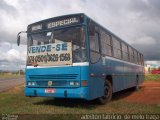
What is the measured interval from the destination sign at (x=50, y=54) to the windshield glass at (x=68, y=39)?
11 centimetres

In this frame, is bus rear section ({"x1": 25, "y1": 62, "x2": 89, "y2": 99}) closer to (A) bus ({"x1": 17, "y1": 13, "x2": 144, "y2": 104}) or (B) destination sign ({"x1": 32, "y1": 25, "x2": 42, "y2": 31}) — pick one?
(A) bus ({"x1": 17, "y1": 13, "x2": 144, "y2": 104})

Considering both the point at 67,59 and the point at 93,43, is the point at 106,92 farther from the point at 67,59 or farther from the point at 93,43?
the point at 67,59

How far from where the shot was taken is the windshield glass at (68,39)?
905 centimetres

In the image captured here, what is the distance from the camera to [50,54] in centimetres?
955

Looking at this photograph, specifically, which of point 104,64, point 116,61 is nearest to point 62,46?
Result: point 104,64

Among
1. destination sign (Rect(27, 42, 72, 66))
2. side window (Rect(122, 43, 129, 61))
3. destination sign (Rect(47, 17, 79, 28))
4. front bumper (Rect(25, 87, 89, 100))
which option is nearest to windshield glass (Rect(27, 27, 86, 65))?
destination sign (Rect(27, 42, 72, 66))

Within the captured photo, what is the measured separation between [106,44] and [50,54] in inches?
110

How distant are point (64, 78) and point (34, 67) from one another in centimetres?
140

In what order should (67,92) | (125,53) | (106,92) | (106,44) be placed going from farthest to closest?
1. (125,53)
2. (106,44)
3. (106,92)
4. (67,92)

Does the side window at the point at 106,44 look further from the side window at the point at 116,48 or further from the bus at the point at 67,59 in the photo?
the side window at the point at 116,48

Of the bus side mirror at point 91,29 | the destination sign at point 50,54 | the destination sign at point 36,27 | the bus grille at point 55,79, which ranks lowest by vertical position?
the bus grille at point 55,79

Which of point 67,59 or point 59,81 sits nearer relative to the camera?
point 67,59

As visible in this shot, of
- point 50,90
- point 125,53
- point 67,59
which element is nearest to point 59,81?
point 50,90

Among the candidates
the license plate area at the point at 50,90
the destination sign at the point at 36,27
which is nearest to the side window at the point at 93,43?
the license plate area at the point at 50,90
